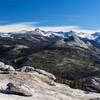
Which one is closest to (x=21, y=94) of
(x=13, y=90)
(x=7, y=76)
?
(x=13, y=90)

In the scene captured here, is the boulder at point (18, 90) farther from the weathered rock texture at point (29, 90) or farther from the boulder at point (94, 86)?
the boulder at point (94, 86)

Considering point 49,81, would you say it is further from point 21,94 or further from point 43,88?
point 21,94

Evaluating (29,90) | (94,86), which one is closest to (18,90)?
(29,90)

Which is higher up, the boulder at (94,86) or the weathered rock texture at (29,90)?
the weathered rock texture at (29,90)

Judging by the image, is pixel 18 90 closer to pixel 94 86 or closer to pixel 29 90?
pixel 29 90

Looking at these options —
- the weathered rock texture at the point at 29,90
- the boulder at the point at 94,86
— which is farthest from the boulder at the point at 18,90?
the boulder at the point at 94,86

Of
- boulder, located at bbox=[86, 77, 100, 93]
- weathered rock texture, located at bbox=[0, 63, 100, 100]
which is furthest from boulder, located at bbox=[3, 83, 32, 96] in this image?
boulder, located at bbox=[86, 77, 100, 93]

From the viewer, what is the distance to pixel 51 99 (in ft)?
122

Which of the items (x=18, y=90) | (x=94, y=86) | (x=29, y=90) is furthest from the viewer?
(x=94, y=86)

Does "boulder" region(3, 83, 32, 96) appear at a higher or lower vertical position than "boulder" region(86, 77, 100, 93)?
higher

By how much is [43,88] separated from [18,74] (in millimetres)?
8464

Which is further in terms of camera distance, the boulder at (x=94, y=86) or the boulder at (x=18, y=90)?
the boulder at (x=94, y=86)

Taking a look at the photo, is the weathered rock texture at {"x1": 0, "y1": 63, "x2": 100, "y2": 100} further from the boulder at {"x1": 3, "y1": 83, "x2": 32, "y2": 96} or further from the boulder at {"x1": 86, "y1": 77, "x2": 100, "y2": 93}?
the boulder at {"x1": 86, "y1": 77, "x2": 100, "y2": 93}

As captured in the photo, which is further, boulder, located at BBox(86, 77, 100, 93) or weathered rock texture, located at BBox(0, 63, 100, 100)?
boulder, located at BBox(86, 77, 100, 93)
